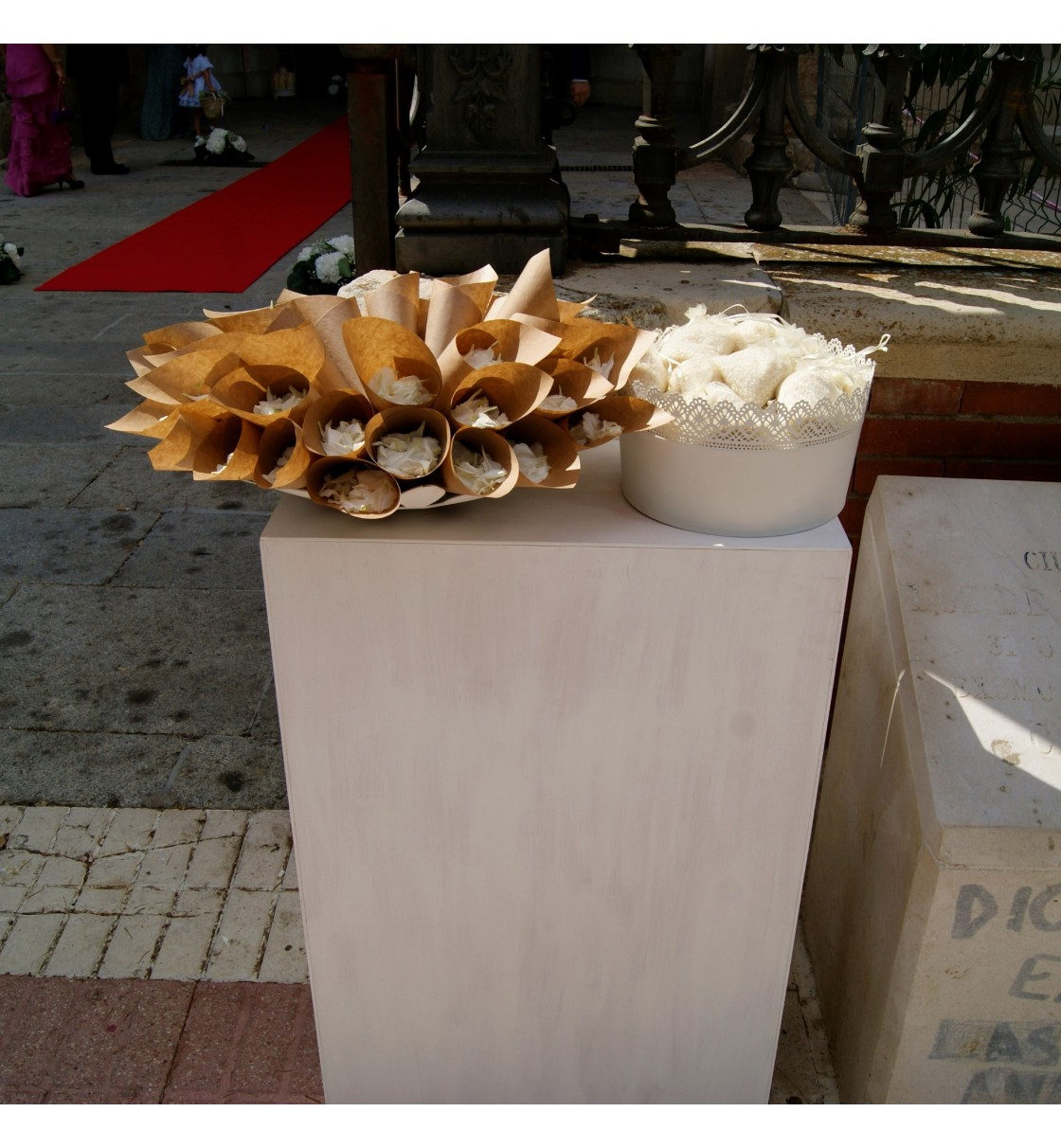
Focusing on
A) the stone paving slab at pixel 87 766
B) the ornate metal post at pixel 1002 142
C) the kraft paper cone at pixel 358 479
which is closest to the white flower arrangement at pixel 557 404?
the kraft paper cone at pixel 358 479

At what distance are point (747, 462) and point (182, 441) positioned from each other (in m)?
0.77

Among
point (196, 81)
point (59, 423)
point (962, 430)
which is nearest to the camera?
point (962, 430)

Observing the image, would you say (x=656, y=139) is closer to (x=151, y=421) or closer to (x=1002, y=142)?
(x=1002, y=142)

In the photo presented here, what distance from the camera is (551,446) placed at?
1.53m

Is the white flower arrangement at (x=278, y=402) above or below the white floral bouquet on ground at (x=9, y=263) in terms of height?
above

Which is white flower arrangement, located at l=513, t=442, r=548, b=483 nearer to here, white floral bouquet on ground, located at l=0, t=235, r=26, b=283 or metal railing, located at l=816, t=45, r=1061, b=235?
metal railing, located at l=816, t=45, r=1061, b=235

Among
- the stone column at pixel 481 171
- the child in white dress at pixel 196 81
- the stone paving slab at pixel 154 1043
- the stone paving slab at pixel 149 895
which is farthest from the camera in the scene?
the child in white dress at pixel 196 81

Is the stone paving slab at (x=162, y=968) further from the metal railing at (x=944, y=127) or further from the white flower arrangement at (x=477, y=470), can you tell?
the metal railing at (x=944, y=127)

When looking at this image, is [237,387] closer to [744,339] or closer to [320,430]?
[320,430]

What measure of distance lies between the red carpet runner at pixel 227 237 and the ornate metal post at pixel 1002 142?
5.45 m

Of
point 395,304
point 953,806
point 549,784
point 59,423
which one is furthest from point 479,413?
point 59,423

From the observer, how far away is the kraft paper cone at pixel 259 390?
1.44 meters

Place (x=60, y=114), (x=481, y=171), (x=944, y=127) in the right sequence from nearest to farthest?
(x=481, y=171)
(x=944, y=127)
(x=60, y=114)

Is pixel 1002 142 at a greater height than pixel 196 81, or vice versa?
pixel 1002 142
